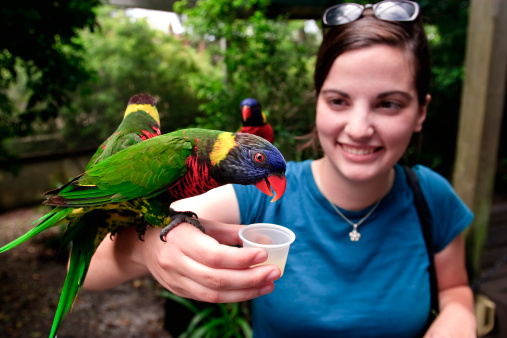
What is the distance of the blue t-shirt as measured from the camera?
1.02 meters

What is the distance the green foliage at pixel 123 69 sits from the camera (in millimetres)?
4527

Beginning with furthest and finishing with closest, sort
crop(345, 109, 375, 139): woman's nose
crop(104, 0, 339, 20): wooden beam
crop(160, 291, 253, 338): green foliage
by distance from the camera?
crop(104, 0, 339, 20): wooden beam
crop(160, 291, 253, 338): green foliage
crop(345, 109, 375, 139): woman's nose

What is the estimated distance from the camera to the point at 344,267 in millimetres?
1081

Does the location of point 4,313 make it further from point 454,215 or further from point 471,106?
point 471,106

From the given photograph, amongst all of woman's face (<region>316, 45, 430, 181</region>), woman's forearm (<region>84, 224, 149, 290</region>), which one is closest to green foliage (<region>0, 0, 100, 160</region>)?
woman's forearm (<region>84, 224, 149, 290</region>)

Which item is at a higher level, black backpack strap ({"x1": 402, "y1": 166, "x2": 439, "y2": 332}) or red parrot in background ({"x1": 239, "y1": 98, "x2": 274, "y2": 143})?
red parrot in background ({"x1": 239, "y1": 98, "x2": 274, "y2": 143})

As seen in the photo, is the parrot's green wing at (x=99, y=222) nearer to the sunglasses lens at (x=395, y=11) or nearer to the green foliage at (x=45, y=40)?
the sunglasses lens at (x=395, y=11)

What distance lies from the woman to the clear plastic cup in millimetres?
241

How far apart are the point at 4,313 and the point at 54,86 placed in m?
2.25

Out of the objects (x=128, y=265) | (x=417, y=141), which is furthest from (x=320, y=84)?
(x=128, y=265)

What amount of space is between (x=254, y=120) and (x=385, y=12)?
0.78 metres

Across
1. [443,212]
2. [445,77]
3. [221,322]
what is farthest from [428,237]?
[445,77]

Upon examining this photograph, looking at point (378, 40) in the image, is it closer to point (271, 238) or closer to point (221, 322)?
point (271, 238)

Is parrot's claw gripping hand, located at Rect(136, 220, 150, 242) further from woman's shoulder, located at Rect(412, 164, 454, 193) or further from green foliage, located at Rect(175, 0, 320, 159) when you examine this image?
green foliage, located at Rect(175, 0, 320, 159)
